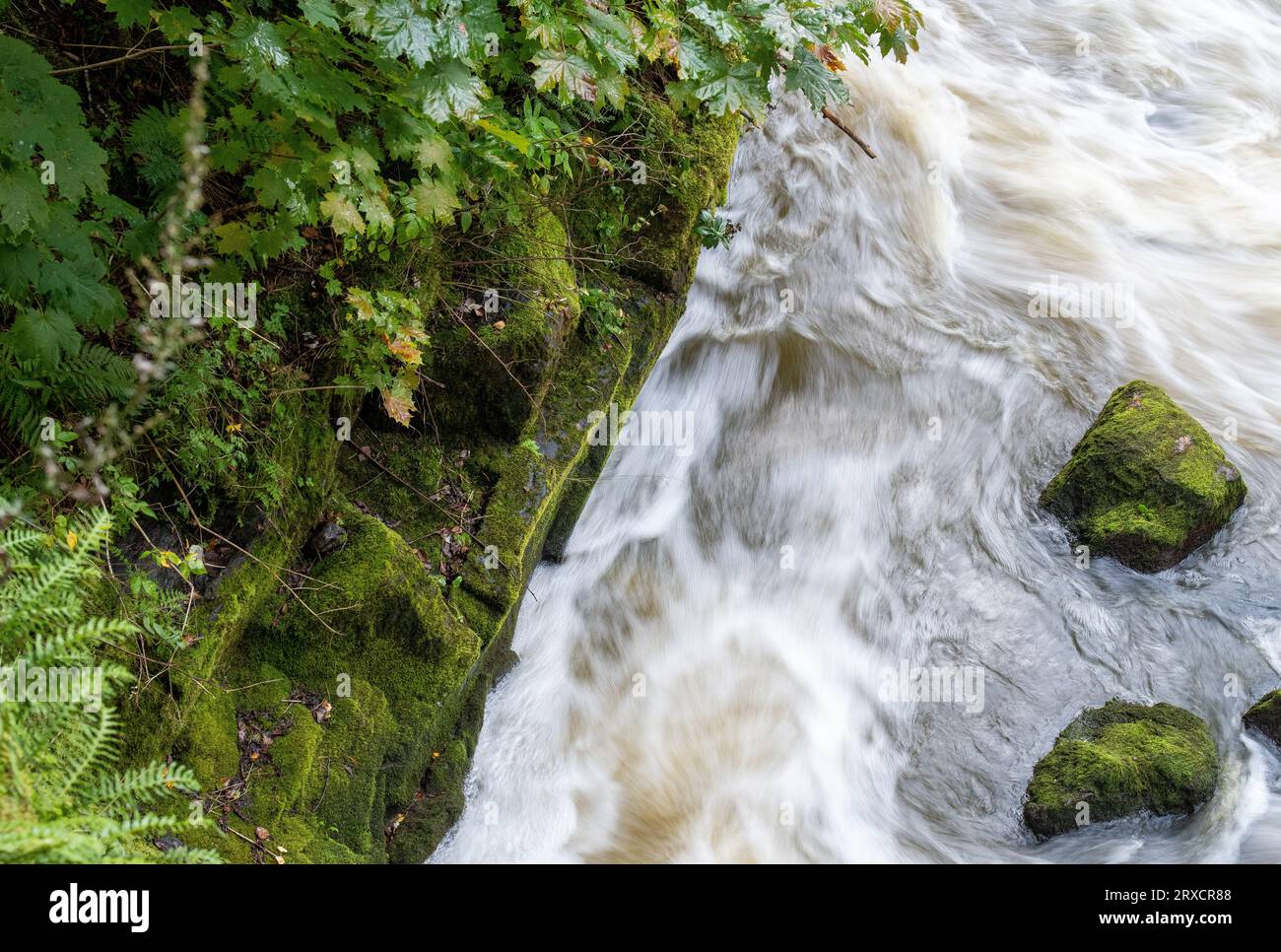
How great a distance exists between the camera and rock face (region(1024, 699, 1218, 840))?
16.1 feet

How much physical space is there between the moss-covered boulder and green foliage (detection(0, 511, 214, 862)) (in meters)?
5.86

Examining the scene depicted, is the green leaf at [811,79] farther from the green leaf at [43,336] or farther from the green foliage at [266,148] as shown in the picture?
the green leaf at [43,336]

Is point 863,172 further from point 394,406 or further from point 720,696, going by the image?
point 394,406

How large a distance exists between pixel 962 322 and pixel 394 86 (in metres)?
5.82

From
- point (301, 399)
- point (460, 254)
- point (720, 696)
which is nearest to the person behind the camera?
point (301, 399)

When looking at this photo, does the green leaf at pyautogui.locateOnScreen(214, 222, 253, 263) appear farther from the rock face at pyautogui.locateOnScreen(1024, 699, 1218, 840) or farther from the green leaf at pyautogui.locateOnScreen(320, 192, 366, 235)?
the rock face at pyautogui.locateOnScreen(1024, 699, 1218, 840)

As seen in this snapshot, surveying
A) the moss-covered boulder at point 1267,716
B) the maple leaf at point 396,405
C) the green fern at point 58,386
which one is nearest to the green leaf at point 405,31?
the green fern at point 58,386

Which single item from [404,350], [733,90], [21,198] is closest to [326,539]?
[404,350]

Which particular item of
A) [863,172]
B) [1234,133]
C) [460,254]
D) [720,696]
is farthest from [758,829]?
[1234,133]

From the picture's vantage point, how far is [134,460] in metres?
3.27

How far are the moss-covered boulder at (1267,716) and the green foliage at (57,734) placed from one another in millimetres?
5863

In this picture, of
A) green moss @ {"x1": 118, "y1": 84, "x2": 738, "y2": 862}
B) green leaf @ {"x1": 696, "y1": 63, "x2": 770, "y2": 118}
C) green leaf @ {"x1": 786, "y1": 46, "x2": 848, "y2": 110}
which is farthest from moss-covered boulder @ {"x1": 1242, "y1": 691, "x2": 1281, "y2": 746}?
green leaf @ {"x1": 696, "y1": 63, "x2": 770, "y2": 118}

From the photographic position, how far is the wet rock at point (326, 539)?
3963mm

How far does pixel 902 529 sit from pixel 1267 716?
96.0 inches
